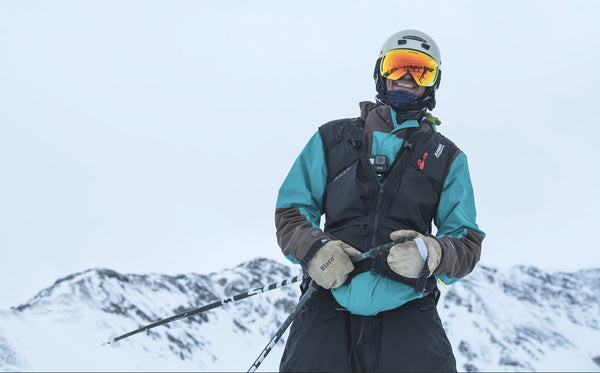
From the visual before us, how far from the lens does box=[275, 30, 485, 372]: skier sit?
12.0 ft

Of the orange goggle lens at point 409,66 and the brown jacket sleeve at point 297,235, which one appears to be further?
the orange goggle lens at point 409,66

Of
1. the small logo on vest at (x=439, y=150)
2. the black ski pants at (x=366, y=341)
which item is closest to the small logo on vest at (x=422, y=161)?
the small logo on vest at (x=439, y=150)

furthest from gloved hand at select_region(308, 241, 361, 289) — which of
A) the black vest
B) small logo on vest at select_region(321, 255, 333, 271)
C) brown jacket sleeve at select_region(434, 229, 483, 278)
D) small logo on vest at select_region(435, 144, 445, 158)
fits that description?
small logo on vest at select_region(435, 144, 445, 158)

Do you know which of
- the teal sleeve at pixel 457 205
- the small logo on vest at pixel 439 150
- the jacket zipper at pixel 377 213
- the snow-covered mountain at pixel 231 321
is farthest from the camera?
the snow-covered mountain at pixel 231 321

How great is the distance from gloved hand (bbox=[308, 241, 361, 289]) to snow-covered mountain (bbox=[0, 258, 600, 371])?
24.3 feet

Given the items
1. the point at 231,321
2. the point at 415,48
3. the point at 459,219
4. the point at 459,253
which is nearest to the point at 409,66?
the point at 415,48

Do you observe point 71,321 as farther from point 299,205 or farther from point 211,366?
point 299,205

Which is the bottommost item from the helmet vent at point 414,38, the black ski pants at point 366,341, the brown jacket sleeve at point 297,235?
the black ski pants at point 366,341

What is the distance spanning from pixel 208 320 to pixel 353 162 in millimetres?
17769

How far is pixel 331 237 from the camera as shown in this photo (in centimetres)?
396

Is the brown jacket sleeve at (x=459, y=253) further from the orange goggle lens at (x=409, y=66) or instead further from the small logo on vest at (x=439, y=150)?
the orange goggle lens at (x=409, y=66)

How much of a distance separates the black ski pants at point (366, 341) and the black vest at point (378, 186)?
20.3 inches

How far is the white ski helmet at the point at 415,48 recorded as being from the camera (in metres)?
4.57

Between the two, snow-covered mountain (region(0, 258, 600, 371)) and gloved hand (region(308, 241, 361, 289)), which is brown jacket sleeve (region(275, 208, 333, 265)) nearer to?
gloved hand (region(308, 241, 361, 289))
